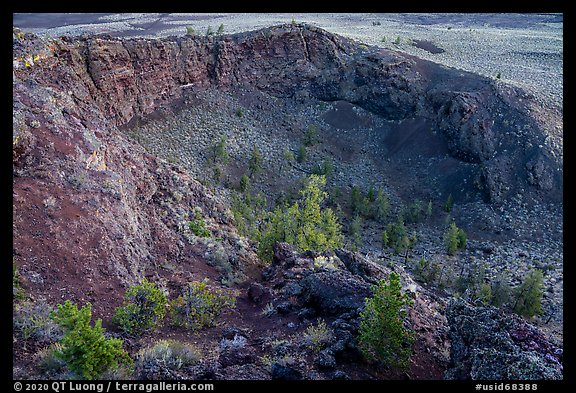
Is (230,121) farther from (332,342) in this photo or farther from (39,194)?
(332,342)

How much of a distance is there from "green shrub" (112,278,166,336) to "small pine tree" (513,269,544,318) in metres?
23.9

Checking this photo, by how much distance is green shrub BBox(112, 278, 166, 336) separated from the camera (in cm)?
1154

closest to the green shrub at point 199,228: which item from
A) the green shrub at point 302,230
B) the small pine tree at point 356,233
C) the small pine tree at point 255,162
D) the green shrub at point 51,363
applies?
the green shrub at point 302,230

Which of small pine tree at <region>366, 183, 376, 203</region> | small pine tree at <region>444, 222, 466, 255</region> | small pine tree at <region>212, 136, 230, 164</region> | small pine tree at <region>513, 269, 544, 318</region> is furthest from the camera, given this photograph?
small pine tree at <region>212, 136, 230, 164</region>

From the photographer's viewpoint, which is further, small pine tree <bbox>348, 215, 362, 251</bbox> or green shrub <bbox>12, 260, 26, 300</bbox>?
small pine tree <bbox>348, 215, 362, 251</bbox>

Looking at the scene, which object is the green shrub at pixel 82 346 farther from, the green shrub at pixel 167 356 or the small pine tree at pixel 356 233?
the small pine tree at pixel 356 233

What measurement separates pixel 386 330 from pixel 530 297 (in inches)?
824

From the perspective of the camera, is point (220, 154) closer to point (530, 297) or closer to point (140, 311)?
point (530, 297)

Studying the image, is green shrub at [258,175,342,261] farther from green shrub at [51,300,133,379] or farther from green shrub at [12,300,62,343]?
green shrub at [51,300,133,379]

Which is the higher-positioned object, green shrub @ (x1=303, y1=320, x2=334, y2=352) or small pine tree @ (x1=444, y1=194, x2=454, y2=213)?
green shrub @ (x1=303, y1=320, x2=334, y2=352)

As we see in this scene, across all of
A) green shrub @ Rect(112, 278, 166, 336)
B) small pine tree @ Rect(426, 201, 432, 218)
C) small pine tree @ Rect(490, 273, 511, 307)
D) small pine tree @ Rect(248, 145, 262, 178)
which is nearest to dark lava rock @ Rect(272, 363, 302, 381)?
green shrub @ Rect(112, 278, 166, 336)

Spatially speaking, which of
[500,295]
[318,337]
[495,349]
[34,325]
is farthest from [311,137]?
[34,325]

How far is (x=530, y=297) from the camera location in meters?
26.5

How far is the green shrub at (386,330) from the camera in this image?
10.3 meters
